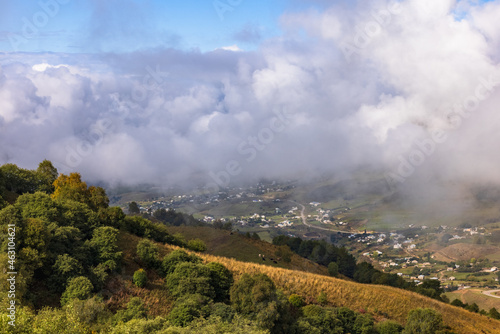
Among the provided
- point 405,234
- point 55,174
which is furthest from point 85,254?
point 405,234

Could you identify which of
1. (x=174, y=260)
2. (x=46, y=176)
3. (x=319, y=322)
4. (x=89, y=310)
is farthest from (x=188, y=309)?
(x=46, y=176)

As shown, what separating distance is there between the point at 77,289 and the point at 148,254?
1127cm

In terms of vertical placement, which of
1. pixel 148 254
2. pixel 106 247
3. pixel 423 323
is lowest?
pixel 423 323

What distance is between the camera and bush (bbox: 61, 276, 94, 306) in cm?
3059

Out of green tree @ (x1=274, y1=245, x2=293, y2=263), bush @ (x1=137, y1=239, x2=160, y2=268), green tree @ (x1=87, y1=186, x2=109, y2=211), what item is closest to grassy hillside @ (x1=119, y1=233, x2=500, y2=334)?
bush @ (x1=137, y1=239, x2=160, y2=268)

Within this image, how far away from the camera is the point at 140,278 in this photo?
37.2 meters

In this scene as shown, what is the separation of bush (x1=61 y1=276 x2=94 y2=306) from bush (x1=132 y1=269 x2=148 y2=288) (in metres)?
5.59

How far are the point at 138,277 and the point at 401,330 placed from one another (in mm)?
29116

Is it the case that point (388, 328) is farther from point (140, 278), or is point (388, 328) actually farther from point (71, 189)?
point (71, 189)

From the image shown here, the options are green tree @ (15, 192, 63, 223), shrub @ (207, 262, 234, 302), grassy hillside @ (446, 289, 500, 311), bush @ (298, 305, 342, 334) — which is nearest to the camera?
bush @ (298, 305, 342, 334)

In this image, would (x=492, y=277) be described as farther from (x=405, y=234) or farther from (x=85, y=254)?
(x=85, y=254)

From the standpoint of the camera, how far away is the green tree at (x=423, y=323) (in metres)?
35.9

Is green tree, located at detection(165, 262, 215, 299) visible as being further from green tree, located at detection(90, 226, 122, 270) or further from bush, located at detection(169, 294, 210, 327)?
green tree, located at detection(90, 226, 122, 270)

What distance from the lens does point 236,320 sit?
30203mm
